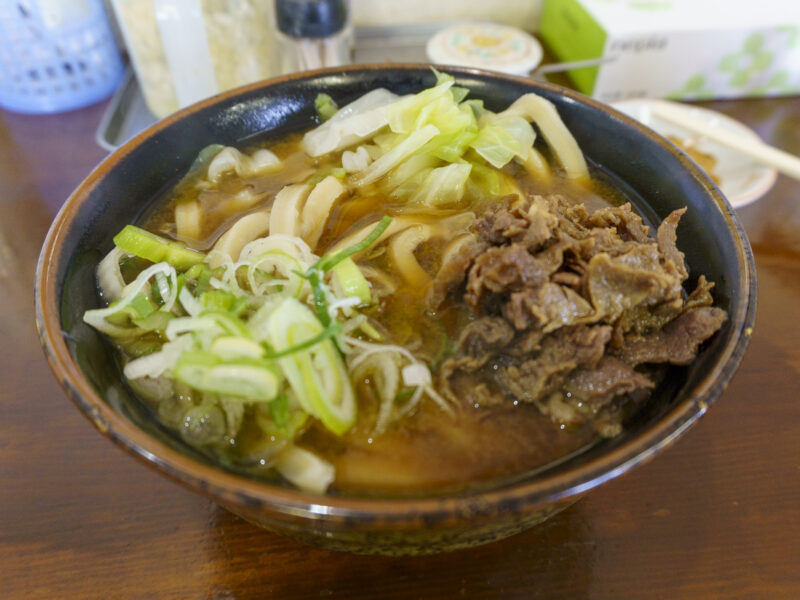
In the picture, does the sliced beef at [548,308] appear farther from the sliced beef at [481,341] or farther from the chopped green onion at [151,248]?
the chopped green onion at [151,248]

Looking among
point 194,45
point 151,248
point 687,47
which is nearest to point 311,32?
point 194,45

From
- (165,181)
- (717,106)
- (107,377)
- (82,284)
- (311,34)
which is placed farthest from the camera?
(717,106)

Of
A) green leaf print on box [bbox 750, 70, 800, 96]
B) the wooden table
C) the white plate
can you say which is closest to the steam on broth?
the wooden table

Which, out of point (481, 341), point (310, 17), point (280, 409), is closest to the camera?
point (280, 409)

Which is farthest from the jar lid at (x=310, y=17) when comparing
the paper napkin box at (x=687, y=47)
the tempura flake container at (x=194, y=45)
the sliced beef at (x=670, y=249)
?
the sliced beef at (x=670, y=249)

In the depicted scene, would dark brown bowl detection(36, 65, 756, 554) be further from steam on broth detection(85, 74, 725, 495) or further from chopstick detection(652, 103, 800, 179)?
chopstick detection(652, 103, 800, 179)

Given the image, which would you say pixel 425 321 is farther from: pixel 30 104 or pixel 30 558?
pixel 30 104

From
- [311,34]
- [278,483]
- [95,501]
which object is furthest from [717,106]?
[95,501]

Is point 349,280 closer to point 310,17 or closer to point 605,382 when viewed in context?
→ point 605,382
